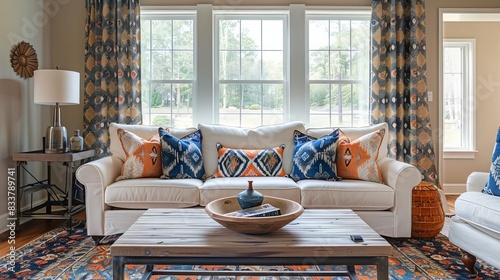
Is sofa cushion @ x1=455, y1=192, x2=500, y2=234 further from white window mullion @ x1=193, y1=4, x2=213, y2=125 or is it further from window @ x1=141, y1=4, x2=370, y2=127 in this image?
white window mullion @ x1=193, y1=4, x2=213, y2=125

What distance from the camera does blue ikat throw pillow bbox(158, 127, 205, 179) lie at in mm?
2789

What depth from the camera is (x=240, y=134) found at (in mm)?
3195

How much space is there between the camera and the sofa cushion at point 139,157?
2762 mm

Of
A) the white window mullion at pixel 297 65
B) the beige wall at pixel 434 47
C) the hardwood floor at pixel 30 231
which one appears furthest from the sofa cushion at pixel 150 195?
the beige wall at pixel 434 47

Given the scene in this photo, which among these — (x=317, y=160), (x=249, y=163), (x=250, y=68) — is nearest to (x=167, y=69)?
(x=250, y=68)

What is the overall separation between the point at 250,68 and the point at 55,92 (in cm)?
201

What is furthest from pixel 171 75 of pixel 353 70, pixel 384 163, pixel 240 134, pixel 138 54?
pixel 384 163

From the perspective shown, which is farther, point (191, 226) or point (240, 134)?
point (240, 134)

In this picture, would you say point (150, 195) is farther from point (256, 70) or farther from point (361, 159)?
point (256, 70)

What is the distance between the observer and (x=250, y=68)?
12.4ft

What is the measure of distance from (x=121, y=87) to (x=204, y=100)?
907 millimetres

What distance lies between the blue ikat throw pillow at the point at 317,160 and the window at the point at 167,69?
1.50 meters

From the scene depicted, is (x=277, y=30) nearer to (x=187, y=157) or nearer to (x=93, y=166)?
(x=187, y=157)

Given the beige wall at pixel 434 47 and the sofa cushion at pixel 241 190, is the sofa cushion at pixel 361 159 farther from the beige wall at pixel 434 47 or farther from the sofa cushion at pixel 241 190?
the beige wall at pixel 434 47
